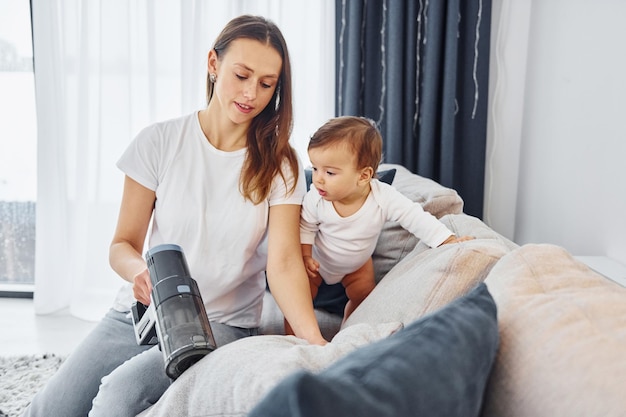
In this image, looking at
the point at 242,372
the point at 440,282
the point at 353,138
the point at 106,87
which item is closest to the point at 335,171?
the point at 353,138

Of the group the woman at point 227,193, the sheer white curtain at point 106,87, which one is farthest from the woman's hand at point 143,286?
the sheer white curtain at point 106,87

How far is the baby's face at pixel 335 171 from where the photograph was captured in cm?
155

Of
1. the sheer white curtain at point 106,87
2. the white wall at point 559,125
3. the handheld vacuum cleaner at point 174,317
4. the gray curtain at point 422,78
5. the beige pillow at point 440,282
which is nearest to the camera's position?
the handheld vacuum cleaner at point 174,317

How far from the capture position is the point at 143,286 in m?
1.24

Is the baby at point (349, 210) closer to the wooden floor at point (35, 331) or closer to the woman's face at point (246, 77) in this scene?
the woman's face at point (246, 77)

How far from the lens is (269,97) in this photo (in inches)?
59.9

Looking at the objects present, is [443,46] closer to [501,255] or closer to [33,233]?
[501,255]

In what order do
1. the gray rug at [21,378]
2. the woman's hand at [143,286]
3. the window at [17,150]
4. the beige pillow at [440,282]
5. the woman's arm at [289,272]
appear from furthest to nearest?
the window at [17,150], the gray rug at [21,378], the woman's arm at [289,272], the woman's hand at [143,286], the beige pillow at [440,282]

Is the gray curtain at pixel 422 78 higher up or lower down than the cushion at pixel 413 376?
higher up

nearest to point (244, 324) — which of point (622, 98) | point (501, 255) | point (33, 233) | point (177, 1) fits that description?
point (501, 255)

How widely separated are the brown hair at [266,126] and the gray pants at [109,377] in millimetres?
360

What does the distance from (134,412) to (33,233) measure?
2.39 meters

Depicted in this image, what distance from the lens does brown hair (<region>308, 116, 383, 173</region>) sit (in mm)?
1558

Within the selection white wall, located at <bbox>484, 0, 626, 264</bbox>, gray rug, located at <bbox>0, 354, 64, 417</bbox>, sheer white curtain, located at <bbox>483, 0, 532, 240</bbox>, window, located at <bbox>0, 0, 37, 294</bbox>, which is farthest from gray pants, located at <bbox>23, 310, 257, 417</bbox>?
window, located at <bbox>0, 0, 37, 294</bbox>
